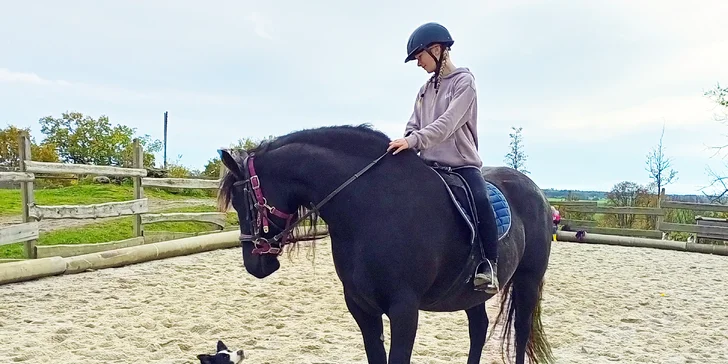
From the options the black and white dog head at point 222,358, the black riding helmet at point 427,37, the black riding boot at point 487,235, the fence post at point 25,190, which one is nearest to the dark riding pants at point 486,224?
the black riding boot at point 487,235

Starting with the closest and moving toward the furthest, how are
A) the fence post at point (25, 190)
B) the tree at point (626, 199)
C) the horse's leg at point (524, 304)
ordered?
the horse's leg at point (524, 304)
the fence post at point (25, 190)
the tree at point (626, 199)

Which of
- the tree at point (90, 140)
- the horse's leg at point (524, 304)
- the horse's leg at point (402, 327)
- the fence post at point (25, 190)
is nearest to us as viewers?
the horse's leg at point (402, 327)

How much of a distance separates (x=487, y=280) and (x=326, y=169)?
3.15 ft

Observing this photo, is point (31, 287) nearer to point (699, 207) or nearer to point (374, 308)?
point (374, 308)

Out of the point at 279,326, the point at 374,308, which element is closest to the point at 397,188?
the point at 374,308

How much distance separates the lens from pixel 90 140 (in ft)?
79.2

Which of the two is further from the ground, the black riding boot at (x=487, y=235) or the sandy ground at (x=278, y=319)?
the black riding boot at (x=487, y=235)

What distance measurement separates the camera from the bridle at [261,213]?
7.43 feet

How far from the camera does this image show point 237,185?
231cm

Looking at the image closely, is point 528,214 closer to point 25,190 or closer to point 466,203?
point 466,203

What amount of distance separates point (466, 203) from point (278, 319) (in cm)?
293

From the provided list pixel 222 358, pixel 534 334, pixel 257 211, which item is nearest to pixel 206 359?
pixel 222 358

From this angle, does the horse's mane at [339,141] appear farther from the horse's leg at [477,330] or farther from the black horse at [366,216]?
the horse's leg at [477,330]

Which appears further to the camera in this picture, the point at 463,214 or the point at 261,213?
the point at 463,214
